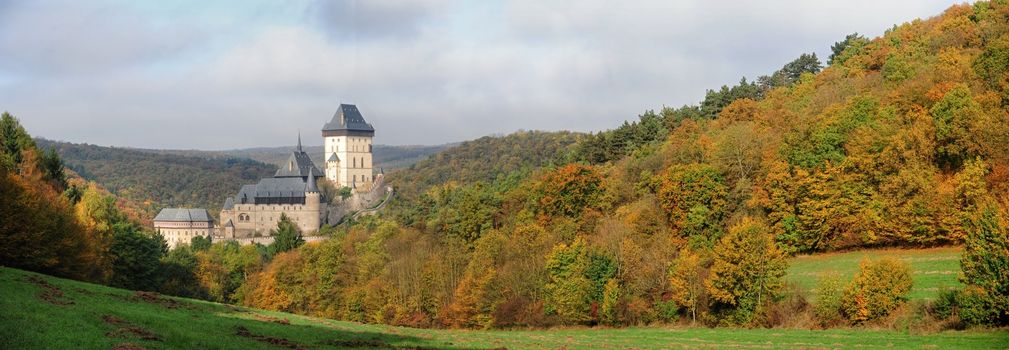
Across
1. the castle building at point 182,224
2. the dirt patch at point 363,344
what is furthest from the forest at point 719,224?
the castle building at point 182,224

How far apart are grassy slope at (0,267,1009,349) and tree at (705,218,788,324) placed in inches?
109

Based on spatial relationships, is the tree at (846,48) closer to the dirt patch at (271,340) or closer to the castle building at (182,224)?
the dirt patch at (271,340)

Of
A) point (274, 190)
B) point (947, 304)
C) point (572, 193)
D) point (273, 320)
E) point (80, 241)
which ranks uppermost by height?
point (274, 190)

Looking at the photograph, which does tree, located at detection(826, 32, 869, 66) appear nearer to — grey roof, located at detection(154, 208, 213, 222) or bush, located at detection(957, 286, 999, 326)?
bush, located at detection(957, 286, 999, 326)

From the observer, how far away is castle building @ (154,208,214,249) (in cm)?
17775

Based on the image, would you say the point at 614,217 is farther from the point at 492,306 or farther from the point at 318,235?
the point at 318,235

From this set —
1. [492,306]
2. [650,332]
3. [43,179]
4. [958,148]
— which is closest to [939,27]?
[958,148]

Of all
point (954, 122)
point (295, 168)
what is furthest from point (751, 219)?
point (295, 168)

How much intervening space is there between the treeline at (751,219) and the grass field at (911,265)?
99 cm

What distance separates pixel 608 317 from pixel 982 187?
61.6 feet

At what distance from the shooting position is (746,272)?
43344 mm

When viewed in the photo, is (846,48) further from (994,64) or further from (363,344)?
(363,344)

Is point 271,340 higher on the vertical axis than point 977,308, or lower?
lower

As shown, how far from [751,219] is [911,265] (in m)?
10.1
